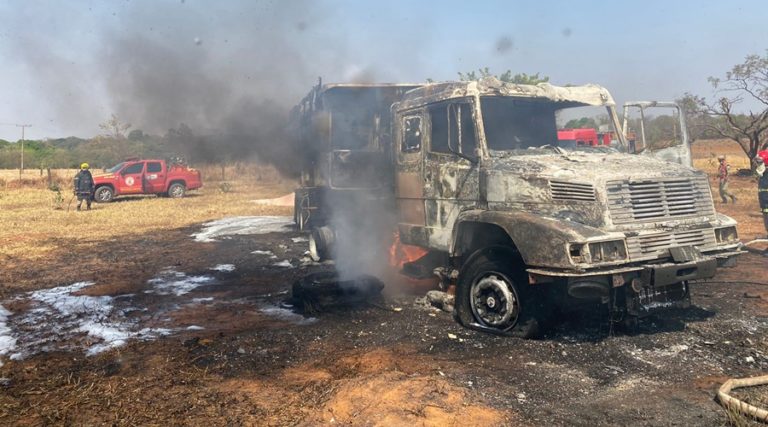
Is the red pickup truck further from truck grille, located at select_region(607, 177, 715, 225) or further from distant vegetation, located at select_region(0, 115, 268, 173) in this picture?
truck grille, located at select_region(607, 177, 715, 225)

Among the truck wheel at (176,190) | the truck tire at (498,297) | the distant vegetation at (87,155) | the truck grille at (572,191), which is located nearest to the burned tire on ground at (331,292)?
the truck tire at (498,297)

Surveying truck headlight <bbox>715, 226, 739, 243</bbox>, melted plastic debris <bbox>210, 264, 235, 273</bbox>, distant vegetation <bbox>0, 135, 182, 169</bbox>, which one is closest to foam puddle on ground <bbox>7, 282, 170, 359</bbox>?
melted plastic debris <bbox>210, 264, 235, 273</bbox>

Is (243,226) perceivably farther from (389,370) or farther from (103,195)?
(103,195)

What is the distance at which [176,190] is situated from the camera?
23453mm

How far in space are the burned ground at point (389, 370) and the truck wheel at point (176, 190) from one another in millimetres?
17413

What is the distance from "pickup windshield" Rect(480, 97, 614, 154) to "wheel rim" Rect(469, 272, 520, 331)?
146 centimetres

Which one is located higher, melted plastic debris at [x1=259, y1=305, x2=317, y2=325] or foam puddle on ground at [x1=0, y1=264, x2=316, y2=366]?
foam puddle on ground at [x1=0, y1=264, x2=316, y2=366]

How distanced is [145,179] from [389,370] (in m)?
21.2

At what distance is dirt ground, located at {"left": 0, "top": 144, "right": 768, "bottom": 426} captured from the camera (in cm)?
362

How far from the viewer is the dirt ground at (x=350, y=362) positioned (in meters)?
3.62

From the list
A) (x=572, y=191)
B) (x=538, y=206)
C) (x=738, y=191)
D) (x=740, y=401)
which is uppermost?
(x=572, y=191)

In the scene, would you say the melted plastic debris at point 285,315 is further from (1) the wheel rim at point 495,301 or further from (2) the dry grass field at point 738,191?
(2) the dry grass field at point 738,191

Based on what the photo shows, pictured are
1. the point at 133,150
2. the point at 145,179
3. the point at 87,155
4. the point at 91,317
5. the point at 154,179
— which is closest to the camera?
the point at 91,317

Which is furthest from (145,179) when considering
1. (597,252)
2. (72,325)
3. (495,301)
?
(597,252)
